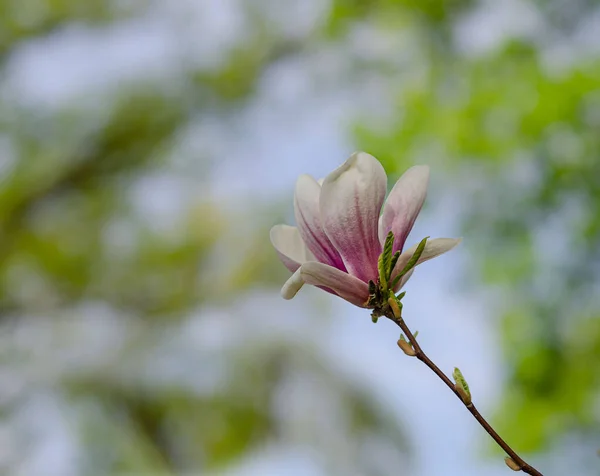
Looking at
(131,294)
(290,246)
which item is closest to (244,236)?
(131,294)

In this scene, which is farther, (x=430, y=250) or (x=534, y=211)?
(x=534, y=211)

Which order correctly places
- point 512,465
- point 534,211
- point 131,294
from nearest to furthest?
point 512,465
point 534,211
point 131,294

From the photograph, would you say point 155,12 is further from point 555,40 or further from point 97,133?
point 555,40

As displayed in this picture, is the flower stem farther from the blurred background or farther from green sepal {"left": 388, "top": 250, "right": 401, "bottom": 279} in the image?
the blurred background

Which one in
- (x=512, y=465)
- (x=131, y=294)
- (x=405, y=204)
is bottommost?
(x=512, y=465)

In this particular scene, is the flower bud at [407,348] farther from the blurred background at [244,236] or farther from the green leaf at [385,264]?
the blurred background at [244,236]

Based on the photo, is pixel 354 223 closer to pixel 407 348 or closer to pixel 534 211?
pixel 407 348

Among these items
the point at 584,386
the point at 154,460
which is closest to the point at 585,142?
the point at 584,386
